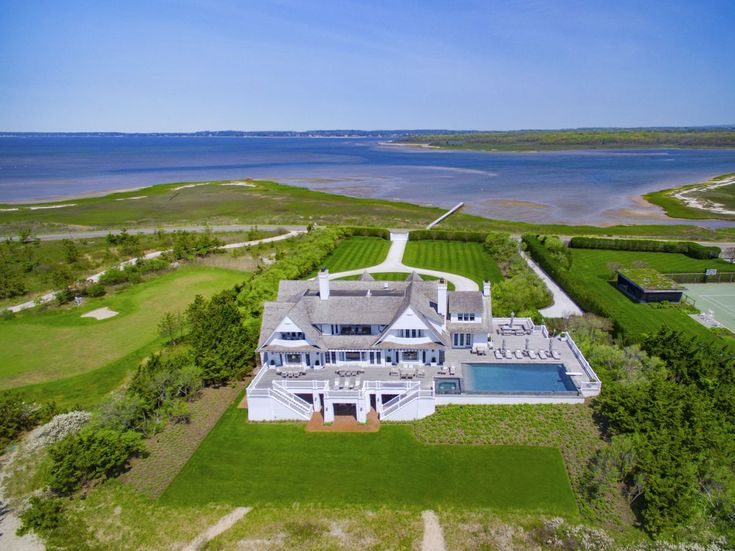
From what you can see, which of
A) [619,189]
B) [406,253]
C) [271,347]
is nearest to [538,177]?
[619,189]

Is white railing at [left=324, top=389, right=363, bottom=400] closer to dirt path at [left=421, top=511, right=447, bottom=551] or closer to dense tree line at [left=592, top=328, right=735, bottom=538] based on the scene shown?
dirt path at [left=421, top=511, right=447, bottom=551]

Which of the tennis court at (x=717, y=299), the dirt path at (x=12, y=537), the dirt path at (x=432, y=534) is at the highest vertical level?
the tennis court at (x=717, y=299)

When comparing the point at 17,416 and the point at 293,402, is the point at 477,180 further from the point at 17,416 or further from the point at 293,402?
the point at 17,416

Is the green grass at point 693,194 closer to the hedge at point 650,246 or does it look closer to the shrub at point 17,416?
the hedge at point 650,246

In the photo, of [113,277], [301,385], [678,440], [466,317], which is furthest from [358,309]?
[113,277]

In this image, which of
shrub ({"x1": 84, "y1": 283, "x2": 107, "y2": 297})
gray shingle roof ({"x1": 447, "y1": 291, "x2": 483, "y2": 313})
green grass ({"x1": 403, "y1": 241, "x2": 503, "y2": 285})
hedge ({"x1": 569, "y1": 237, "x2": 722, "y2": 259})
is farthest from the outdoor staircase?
hedge ({"x1": 569, "y1": 237, "x2": 722, "y2": 259})

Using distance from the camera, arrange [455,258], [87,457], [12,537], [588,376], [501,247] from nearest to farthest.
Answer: [12,537] → [87,457] → [588,376] → [501,247] → [455,258]

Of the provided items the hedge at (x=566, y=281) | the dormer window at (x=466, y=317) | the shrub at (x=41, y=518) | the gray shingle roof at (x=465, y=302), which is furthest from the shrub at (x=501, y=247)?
the shrub at (x=41, y=518)
